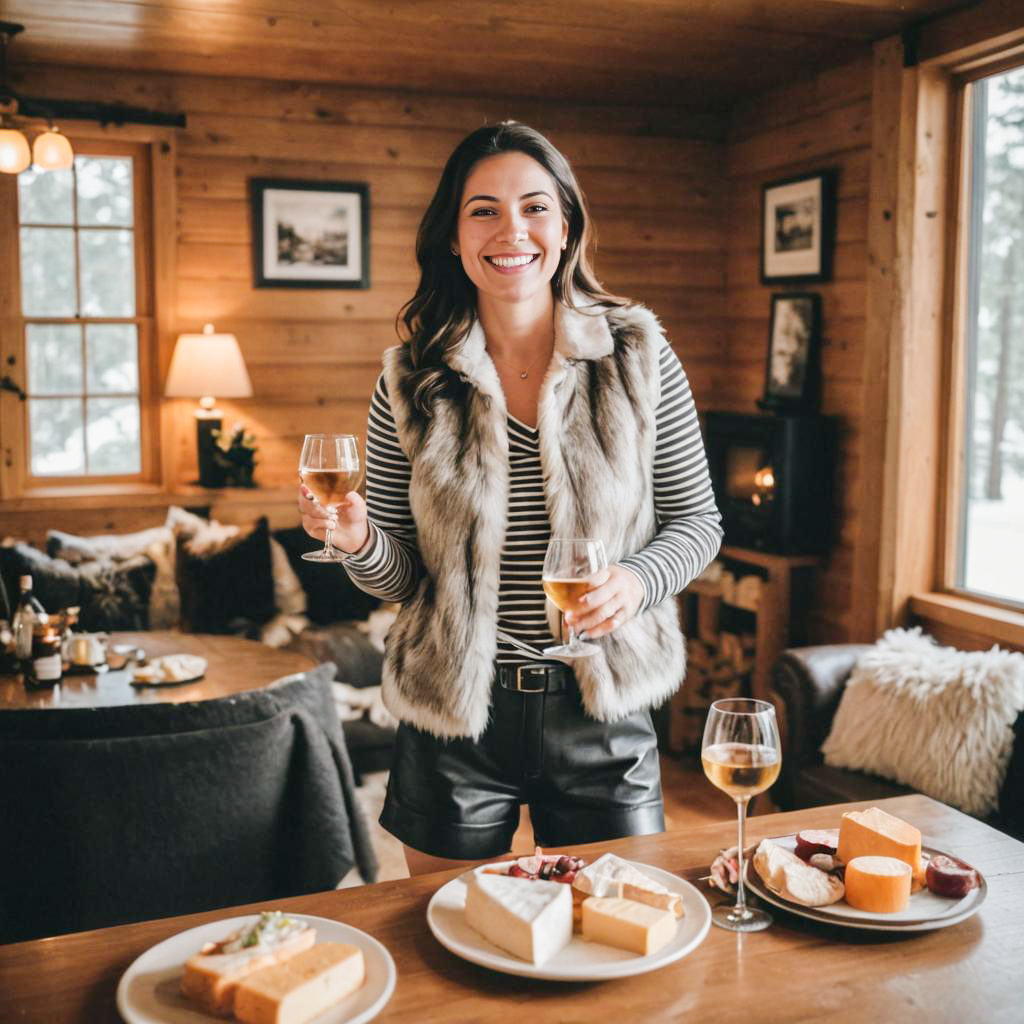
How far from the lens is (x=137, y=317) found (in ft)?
16.1

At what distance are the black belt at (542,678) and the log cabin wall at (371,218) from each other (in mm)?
3375

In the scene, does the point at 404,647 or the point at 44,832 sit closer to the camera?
the point at 404,647

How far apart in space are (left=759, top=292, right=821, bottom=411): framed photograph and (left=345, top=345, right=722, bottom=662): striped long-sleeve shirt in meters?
2.91

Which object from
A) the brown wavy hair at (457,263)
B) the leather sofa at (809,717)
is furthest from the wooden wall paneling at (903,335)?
the brown wavy hair at (457,263)

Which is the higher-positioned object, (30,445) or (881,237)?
(881,237)

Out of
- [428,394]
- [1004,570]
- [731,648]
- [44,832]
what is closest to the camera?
[428,394]

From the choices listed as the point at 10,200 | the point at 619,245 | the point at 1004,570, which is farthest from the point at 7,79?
the point at 1004,570

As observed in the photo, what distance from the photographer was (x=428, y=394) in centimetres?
176

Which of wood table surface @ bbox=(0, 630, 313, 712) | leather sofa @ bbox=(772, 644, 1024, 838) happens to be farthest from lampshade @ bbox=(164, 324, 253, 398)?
leather sofa @ bbox=(772, 644, 1024, 838)

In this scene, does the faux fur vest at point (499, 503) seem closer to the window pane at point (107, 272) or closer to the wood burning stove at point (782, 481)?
the wood burning stove at point (782, 481)

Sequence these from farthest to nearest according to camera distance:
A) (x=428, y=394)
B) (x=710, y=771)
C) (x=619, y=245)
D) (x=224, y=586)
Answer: (x=619, y=245) → (x=224, y=586) → (x=428, y=394) → (x=710, y=771)

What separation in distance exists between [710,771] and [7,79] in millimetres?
4340

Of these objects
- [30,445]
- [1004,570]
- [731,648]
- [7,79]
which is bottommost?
[731,648]

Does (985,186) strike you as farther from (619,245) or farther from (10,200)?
(10,200)
